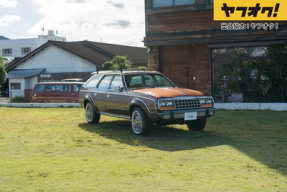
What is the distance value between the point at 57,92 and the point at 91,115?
34.3 feet

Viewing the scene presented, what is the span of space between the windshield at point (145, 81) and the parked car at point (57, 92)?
11194mm

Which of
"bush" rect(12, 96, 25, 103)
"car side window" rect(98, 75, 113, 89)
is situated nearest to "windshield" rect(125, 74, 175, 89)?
"car side window" rect(98, 75, 113, 89)

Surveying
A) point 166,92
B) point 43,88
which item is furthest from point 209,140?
point 43,88

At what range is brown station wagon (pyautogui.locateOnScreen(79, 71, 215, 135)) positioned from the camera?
870 cm

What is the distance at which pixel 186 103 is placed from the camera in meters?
8.91

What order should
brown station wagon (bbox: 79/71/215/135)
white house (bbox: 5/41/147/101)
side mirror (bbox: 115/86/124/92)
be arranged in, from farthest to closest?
white house (bbox: 5/41/147/101)
side mirror (bbox: 115/86/124/92)
brown station wagon (bbox: 79/71/215/135)

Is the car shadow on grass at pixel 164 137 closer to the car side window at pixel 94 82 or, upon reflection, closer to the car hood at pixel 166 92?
the car hood at pixel 166 92

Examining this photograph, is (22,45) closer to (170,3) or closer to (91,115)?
(170,3)

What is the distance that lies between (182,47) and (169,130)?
368 inches

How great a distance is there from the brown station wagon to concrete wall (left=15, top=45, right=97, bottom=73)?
2199 centimetres

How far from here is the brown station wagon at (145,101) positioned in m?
8.70

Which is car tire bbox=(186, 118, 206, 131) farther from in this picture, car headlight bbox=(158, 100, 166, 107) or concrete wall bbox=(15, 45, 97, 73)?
concrete wall bbox=(15, 45, 97, 73)

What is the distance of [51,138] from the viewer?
29.7ft

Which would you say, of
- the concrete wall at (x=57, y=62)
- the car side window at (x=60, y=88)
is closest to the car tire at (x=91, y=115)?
the car side window at (x=60, y=88)
